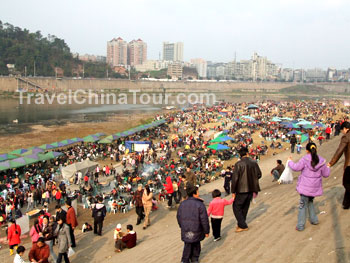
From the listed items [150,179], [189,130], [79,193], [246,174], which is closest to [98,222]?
[246,174]

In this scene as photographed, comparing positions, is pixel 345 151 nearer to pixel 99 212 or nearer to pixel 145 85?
pixel 99 212

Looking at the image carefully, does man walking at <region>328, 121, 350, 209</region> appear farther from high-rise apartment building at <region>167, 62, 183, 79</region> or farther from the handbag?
high-rise apartment building at <region>167, 62, 183, 79</region>

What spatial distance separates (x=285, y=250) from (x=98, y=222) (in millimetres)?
4638

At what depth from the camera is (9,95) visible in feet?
224

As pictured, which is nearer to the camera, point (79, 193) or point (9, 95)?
point (79, 193)

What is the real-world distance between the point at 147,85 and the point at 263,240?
105 meters

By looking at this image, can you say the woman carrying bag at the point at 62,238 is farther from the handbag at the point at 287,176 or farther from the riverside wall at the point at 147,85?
the riverside wall at the point at 147,85

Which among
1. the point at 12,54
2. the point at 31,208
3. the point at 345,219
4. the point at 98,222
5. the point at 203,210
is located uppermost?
the point at 12,54

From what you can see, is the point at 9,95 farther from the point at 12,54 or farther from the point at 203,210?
the point at 203,210

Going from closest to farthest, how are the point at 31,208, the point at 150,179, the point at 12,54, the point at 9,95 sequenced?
the point at 31,208, the point at 150,179, the point at 9,95, the point at 12,54

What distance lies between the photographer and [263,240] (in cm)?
450

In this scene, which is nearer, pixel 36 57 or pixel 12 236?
pixel 12 236

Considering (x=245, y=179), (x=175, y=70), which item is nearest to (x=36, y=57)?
(x=175, y=70)

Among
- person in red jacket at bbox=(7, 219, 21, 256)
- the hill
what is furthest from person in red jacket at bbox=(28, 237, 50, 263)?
the hill
